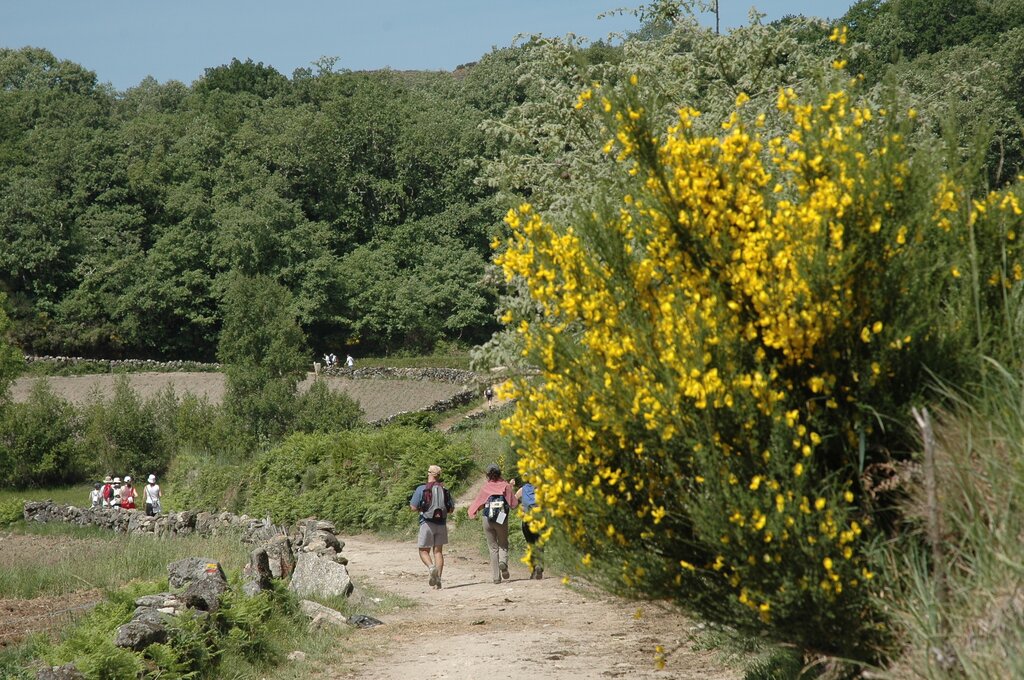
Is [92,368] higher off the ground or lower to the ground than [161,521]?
higher

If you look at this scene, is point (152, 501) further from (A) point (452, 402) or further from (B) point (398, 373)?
(B) point (398, 373)

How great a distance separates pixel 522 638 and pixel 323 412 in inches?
1045

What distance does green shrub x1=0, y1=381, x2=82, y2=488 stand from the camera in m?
39.7

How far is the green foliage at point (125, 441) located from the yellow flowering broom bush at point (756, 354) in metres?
36.1

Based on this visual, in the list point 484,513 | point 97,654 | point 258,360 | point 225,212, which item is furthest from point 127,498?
point 225,212

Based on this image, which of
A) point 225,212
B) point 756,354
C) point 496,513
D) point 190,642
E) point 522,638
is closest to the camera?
point 756,354

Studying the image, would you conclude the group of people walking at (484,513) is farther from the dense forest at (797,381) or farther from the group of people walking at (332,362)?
the group of people walking at (332,362)

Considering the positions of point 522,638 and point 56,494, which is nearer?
point 522,638

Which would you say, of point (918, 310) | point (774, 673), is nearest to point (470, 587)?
point (774, 673)

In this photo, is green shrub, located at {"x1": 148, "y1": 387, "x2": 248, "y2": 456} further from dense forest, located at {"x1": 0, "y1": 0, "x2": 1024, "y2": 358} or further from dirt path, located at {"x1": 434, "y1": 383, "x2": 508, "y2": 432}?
dense forest, located at {"x1": 0, "y1": 0, "x2": 1024, "y2": 358}

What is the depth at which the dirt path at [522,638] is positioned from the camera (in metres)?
9.84

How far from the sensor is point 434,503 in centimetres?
1480

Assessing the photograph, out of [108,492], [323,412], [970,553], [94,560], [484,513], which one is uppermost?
[970,553]

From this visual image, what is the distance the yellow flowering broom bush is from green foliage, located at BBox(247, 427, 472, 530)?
16.9 meters
